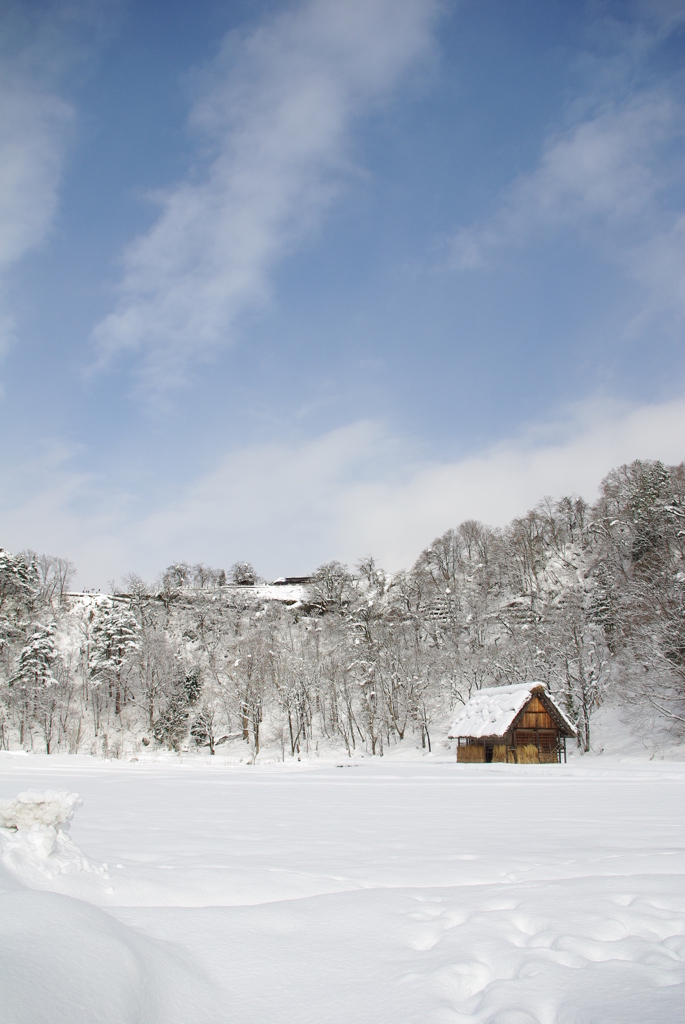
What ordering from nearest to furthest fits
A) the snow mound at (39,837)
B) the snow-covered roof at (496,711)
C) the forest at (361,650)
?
the snow mound at (39,837) → the snow-covered roof at (496,711) → the forest at (361,650)

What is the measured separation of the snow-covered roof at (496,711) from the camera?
34.6 m

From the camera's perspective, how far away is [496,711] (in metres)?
35.9

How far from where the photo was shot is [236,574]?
9081cm

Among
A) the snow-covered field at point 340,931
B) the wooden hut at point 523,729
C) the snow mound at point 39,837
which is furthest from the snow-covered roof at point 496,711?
the snow mound at point 39,837

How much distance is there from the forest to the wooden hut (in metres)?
4.17

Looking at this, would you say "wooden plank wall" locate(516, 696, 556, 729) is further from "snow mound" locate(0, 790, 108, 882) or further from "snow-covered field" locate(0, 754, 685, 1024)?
"snow mound" locate(0, 790, 108, 882)

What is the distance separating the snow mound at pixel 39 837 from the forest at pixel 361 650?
111ft

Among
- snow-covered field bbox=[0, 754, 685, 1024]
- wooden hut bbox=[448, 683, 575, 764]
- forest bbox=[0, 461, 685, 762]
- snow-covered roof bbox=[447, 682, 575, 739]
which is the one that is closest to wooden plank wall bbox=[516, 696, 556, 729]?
wooden hut bbox=[448, 683, 575, 764]

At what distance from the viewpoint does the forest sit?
39.4 metres

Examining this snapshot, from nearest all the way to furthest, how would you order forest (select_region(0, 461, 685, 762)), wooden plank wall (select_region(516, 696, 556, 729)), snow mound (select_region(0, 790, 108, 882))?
1. snow mound (select_region(0, 790, 108, 882))
2. wooden plank wall (select_region(516, 696, 556, 729))
3. forest (select_region(0, 461, 685, 762))

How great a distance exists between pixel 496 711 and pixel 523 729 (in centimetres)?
184

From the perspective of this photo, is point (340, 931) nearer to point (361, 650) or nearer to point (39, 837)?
point (39, 837)

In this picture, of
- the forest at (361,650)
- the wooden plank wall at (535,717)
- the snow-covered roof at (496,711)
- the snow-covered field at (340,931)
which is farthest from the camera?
the forest at (361,650)

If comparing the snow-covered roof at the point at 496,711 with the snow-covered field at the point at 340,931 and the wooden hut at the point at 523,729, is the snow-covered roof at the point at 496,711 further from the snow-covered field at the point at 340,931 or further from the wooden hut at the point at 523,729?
the snow-covered field at the point at 340,931
